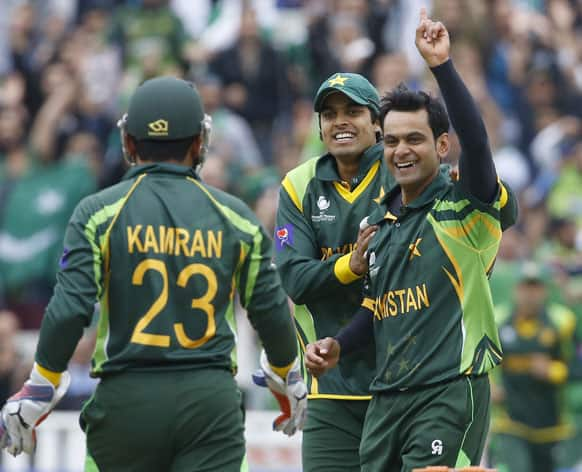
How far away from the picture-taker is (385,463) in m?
6.72

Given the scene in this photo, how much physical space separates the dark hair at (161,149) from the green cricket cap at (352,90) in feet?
2.99

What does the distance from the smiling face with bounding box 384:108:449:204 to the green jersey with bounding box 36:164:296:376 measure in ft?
2.63

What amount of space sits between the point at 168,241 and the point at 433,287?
1.22 m

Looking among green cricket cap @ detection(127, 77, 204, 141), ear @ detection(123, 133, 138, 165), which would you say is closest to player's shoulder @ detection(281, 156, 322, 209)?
green cricket cap @ detection(127, 77, 204, 141)

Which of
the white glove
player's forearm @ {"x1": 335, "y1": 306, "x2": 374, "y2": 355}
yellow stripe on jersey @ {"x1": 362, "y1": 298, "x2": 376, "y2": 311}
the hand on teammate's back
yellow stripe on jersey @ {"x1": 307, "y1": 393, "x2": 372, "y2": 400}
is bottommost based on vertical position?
yellow stripe on jersey @ {"x1": 307, "y1": 393, "x2": 372, "y2": 400}

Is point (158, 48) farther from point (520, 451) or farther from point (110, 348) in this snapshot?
point (110, 348)

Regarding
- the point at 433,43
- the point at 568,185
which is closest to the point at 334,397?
the point at 433,43

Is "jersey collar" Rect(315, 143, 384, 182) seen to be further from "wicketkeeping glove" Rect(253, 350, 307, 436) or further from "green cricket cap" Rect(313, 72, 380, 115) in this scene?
"wicketkeeping glove" Rect(253, 350, 307, 436)

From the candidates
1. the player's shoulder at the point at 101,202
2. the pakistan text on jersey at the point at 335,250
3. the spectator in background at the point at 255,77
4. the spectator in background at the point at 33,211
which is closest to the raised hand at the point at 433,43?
the pakistan text on jersey at the point at 335,250

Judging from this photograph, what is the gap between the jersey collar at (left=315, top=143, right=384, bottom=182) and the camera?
7605 millimetres

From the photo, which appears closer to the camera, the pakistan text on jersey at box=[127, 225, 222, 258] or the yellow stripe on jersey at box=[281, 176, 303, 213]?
the pakistan text on jersey at box=[127, 225, 222, 258]

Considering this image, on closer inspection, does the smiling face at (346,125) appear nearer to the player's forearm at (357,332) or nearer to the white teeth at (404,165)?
the white teeth at (404,165)

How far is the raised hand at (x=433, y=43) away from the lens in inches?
252

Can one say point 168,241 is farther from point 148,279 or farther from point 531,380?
point 531,380
